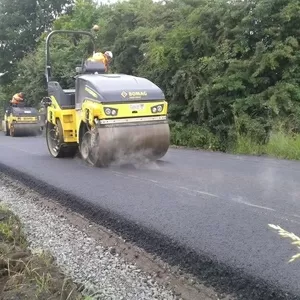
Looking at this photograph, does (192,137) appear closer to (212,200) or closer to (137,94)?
(137,94)

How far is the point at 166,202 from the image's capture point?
455cm

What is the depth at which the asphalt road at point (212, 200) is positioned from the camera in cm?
312

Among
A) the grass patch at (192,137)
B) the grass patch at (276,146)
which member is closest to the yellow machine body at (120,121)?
the grass patch at (276,146)

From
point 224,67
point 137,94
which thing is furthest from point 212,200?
point 224,67

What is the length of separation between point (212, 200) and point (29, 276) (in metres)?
2.20

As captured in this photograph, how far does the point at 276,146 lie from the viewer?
829 cm

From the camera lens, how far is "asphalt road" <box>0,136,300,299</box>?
123 inches

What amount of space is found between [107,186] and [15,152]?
4842mm

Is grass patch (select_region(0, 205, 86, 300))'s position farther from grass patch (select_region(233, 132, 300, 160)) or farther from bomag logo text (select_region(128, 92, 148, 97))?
grass patch (select_region(233, 132, 300, 160))

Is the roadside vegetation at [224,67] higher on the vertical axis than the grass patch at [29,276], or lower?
higher

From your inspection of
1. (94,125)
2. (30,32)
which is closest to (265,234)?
(94,125)

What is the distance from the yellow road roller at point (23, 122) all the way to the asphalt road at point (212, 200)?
9.41 metres

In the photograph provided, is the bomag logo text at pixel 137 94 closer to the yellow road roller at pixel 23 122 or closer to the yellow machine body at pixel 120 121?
the yellow machine body at pixel 120 121

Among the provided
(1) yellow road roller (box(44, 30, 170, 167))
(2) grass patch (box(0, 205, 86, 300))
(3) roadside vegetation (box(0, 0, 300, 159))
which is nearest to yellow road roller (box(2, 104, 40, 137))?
(3) roadside vegetation (box(0, 0, 300, 159))
